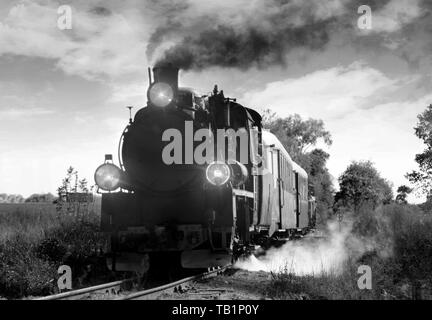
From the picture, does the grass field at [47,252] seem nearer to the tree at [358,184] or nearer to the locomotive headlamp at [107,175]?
the locomotive headlamp at [107,175]

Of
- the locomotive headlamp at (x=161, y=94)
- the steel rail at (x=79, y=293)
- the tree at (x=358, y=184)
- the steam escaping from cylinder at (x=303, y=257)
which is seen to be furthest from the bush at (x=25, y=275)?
the tree at (x=358, y=184)

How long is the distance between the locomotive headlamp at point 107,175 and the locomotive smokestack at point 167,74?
5.40ft

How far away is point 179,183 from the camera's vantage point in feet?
26.5

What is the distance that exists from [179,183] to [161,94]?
1508 millimetres

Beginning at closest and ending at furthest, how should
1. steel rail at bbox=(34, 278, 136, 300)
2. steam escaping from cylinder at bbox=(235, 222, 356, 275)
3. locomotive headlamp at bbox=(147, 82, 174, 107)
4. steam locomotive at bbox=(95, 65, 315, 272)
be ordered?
1. steel rail at bbox=(34, 278, 136, 300)
2. steam locomotive at bbox=(95, 65, 315, 272)
3. locomotive headlamp at bbox=(147, 82, 174, 107)
4. steam escaping from cylinder at bbox=(235, 222, 356, 275)

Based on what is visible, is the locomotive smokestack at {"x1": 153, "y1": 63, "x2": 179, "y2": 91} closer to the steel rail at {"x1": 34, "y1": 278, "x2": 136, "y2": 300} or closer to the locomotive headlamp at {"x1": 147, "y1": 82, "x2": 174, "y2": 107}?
the locomotive headlamp at {"x1": 147, "y1": 82, "x2": 174, "y2": 107}

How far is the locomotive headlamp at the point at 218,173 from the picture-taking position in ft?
24.0

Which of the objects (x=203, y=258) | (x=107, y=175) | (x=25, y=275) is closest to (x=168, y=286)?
(x=203, y=258)

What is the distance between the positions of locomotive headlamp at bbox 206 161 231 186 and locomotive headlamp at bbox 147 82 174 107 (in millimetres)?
1478

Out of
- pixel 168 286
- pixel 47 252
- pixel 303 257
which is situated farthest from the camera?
pixel 303 257

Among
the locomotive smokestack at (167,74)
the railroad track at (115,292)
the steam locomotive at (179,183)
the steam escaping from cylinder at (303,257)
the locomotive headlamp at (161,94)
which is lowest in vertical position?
the steam escaping from cylinder at (303,257)

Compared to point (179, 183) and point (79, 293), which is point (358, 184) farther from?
point (79, 293)

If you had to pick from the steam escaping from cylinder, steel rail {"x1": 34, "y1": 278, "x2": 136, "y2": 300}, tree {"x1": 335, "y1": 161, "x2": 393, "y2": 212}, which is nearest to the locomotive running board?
steel rail {"x1": 34, "y1": 278, "x2": 136, "y2": 300}

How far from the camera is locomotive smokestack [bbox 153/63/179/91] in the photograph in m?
8.12
